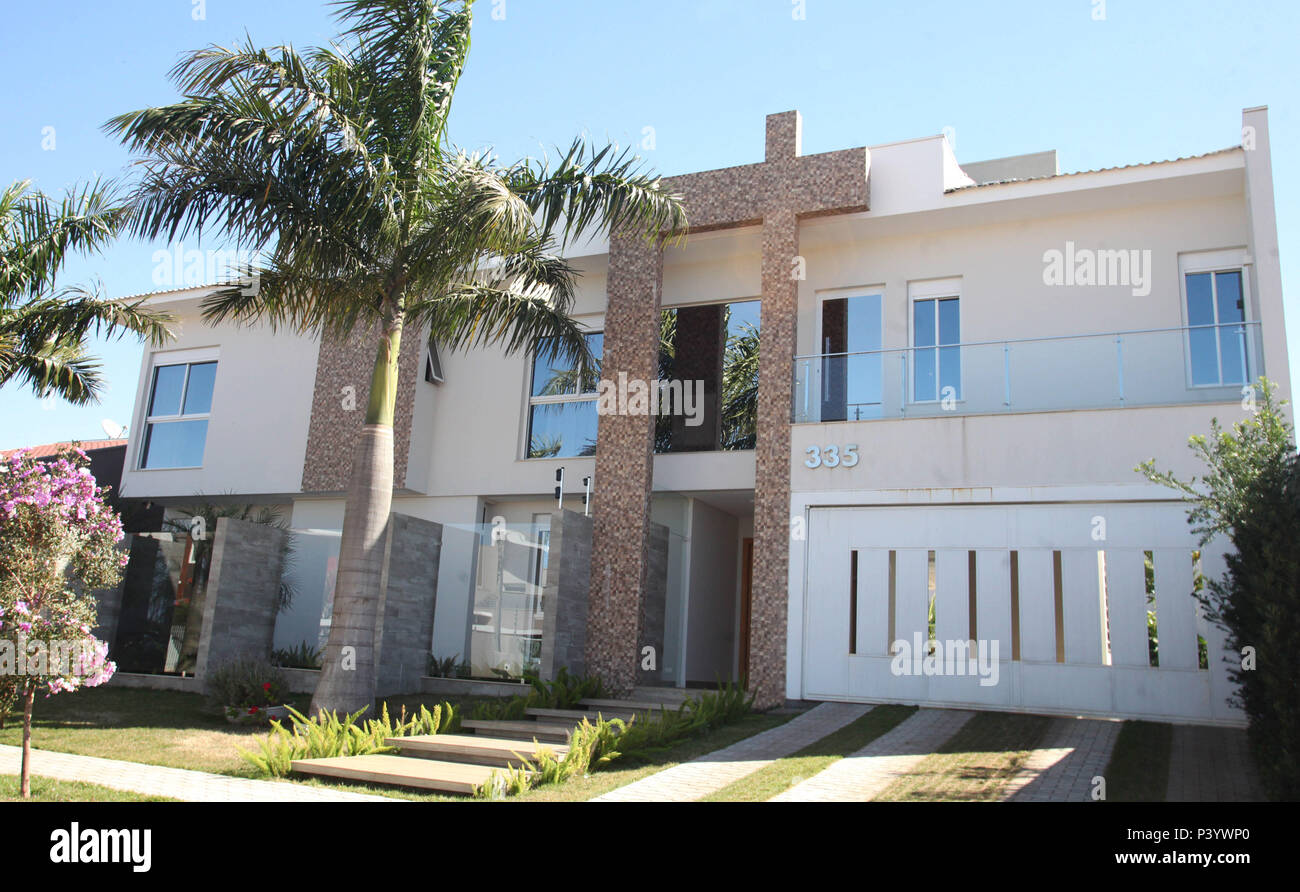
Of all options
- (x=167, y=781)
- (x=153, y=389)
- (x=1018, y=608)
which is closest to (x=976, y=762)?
(x=1018, y=608)

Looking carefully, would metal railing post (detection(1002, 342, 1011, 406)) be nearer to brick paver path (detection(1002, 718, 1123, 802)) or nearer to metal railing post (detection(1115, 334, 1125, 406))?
metal railing post (detection(1115, 334, 1125, 406))

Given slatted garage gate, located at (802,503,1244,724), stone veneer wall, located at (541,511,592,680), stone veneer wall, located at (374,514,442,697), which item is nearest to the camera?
slatted garage gate, located at (802,503,1244,724)

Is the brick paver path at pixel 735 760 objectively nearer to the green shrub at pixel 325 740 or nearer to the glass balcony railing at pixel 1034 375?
the green shrub at pixel 325 740

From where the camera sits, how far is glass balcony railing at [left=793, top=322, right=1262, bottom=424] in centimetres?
1125

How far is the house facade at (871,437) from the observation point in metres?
11.2

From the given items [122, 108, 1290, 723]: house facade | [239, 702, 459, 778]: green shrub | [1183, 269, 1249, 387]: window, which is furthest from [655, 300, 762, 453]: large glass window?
[239, 702, 459, 778]: green shrub

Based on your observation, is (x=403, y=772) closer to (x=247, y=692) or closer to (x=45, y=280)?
(x=247, y=692)

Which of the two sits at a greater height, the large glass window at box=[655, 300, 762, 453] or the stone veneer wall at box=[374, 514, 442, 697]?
the large glass window at box=[655, 300, 762, 453]

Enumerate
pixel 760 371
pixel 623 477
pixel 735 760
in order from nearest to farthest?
pixel 735 760
pixel 760 371
pixel 623 477

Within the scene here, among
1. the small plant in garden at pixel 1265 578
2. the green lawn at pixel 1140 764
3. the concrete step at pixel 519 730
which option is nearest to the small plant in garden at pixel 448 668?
the concrete step at pixel 519 730

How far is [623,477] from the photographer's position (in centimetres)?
1395

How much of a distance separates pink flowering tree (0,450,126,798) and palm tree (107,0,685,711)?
2.99 m

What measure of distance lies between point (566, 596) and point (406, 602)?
7.71ft
